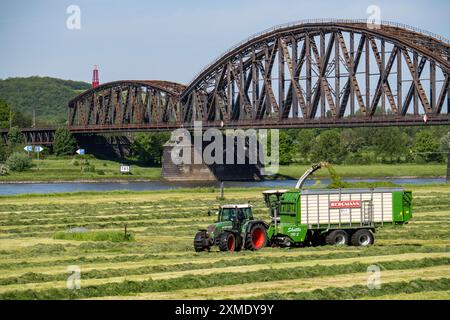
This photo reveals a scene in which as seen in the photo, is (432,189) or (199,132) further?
(199,132)

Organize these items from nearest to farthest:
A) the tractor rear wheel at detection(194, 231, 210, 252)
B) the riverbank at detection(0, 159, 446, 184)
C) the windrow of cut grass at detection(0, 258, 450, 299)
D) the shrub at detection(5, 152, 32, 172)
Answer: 1. the windrow of cut grass at detection(0, 258, 450, 299)
2. the tractor rear wheel at detection(194, 231, 210, 252)
3. the riverbank at detection(0, 159, 446, 184)
4. the shrub at detection(5, 152, 32, 172)

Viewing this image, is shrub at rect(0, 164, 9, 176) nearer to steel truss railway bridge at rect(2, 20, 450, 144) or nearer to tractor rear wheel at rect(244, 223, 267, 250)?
steel truss railway bridge at rect(2, 20, 450, 144)

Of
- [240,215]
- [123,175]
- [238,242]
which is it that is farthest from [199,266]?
[123,175]

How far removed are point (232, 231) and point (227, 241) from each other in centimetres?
80

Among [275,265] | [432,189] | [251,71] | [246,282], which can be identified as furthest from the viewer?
[251,71]

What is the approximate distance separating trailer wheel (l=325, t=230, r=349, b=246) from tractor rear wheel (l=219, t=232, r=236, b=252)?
571 centimetres

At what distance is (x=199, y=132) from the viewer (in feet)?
647

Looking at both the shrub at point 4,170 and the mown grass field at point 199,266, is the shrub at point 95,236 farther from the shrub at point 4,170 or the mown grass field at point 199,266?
the shrub at point 4,170

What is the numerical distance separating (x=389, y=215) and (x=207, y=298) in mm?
20031

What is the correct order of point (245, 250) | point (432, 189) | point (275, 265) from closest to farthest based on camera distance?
point (275, 265)
point (245, 250)
point (432, 189)

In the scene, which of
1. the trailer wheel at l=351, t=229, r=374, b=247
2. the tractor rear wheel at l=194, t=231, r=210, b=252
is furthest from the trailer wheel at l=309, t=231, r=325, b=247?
the tractor rear wheel at l=194, t=231, r=210, b=252

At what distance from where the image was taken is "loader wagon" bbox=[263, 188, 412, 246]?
2085 inches
